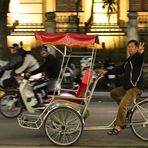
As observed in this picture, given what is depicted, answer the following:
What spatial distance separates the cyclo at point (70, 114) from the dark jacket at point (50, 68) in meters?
1.58

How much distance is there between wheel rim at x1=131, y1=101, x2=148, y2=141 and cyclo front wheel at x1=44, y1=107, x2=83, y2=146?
97 cm

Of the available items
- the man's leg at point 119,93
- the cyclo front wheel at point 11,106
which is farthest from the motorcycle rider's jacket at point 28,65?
the man's leg at point 119,93

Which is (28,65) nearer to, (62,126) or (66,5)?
(62,126)

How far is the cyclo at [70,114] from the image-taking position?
9.29 meters

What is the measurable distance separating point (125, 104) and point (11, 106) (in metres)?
3.90

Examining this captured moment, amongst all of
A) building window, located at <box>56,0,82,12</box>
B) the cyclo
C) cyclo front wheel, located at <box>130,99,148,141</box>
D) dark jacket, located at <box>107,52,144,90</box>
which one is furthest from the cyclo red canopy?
building window, located at <box>56,0,82,12</box>

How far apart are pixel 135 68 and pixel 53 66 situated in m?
2.45

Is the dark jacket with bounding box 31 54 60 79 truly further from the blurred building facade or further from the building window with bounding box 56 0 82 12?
the building window with bounding box 56 0 82 12

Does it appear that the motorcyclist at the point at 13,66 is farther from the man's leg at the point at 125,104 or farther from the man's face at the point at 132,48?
the man's leg at the point at 125,104

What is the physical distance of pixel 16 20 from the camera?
90.2 ft

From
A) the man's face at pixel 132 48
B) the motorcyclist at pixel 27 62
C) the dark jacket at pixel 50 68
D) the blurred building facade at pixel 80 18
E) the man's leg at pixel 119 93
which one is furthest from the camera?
the blurred building facade at pixel 80 18

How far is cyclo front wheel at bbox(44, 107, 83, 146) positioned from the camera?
928cm

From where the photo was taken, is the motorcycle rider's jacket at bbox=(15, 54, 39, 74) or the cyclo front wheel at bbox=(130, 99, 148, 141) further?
the motorcycle rider's jacket at bbox=(15, 54, 39, 74)

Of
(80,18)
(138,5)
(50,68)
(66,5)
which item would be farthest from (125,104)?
(66,5)
